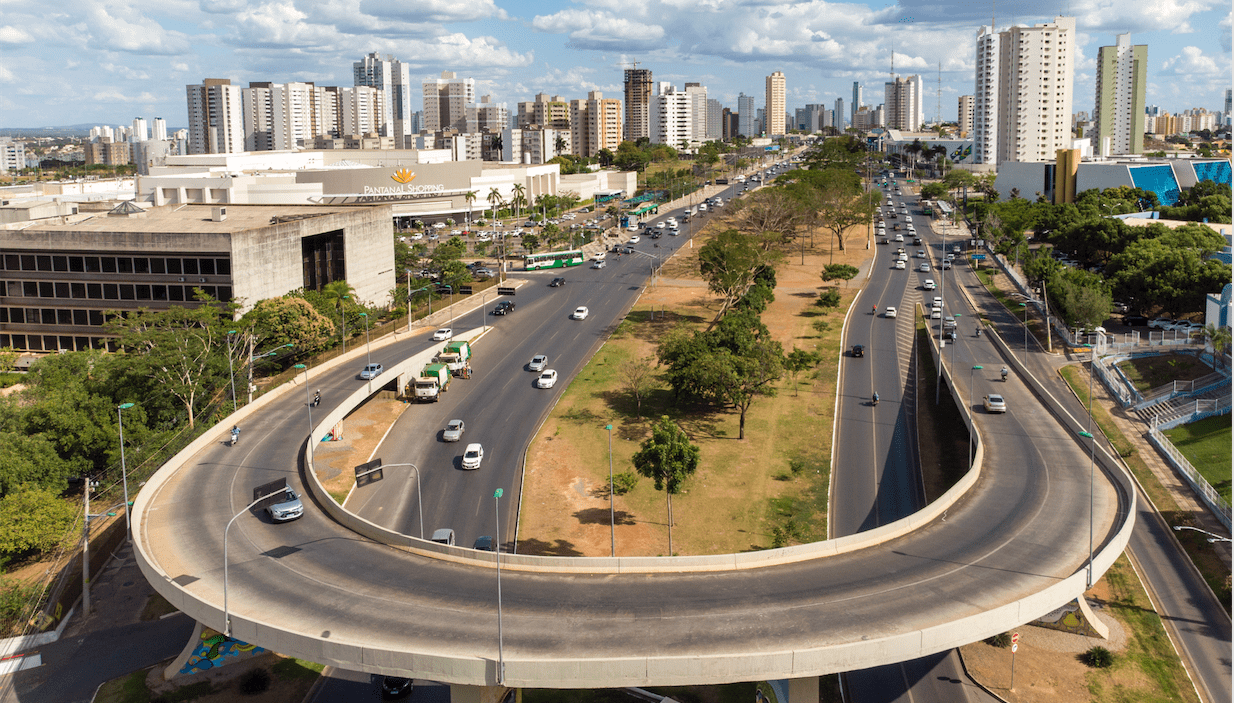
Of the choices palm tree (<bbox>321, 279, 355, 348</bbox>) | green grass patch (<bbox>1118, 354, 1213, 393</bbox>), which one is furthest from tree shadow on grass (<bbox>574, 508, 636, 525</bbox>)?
green grass patch (<bbox>1118, 354, 1213, 393</bbox>)

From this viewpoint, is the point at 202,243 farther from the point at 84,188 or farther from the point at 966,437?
the point at 84,188

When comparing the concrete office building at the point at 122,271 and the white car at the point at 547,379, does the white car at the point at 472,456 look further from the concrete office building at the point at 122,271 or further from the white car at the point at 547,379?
the concrete office building at the point at 122,271

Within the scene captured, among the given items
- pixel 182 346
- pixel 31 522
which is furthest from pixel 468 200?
pixel 31 522

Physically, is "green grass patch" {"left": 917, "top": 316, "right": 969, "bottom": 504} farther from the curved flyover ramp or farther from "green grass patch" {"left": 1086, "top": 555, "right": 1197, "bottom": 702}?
the curved flyover ramp

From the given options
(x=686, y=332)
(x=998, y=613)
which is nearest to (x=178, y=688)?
(x=998, y=613)

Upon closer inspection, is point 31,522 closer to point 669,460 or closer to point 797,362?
point 669,460

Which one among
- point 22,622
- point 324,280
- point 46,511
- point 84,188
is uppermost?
point 84,188
